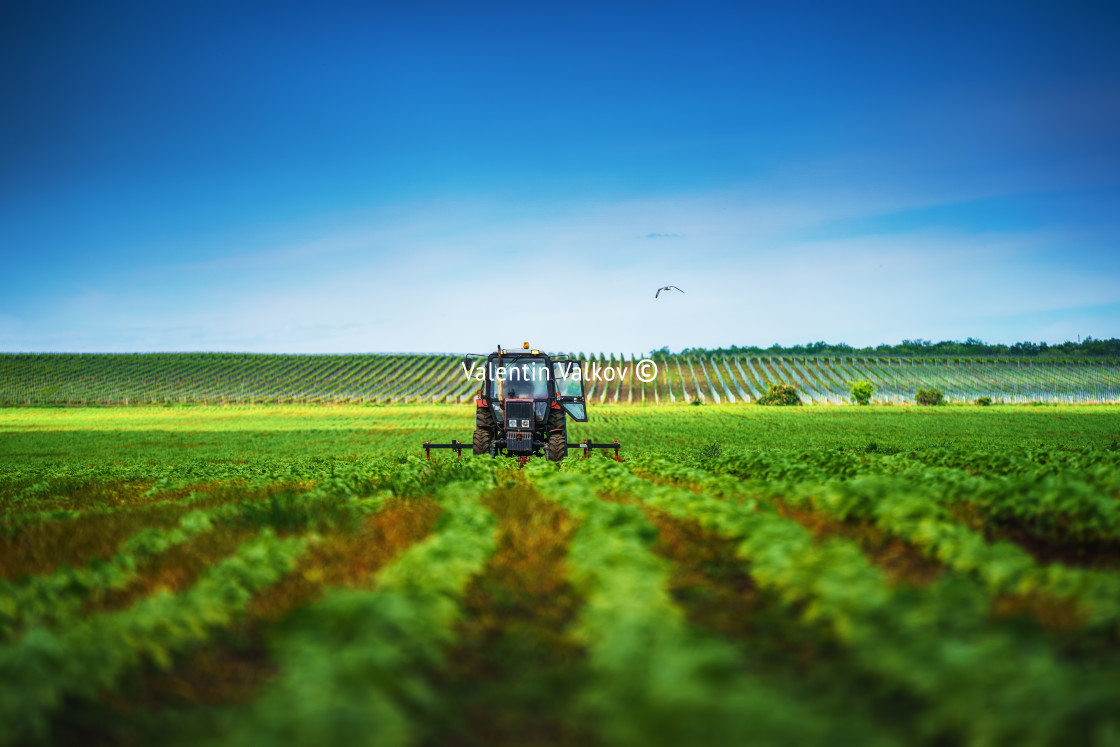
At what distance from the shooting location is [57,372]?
99.3m

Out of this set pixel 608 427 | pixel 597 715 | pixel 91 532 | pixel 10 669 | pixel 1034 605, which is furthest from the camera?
pixel 608 427

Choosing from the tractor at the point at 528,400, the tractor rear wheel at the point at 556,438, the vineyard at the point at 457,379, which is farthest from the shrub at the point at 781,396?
the tractor rear wheel at the point at 556,438

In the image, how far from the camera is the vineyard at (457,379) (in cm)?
8156

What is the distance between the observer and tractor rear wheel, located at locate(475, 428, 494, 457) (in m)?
18.4

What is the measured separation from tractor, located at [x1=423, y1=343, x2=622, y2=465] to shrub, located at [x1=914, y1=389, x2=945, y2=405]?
229 ft

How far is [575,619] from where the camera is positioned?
5434 mm

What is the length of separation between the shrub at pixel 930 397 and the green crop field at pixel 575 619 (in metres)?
74.0

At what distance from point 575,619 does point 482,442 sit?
13253 millimetres

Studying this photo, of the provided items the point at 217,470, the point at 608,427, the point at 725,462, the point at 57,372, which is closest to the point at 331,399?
the point at 57,372

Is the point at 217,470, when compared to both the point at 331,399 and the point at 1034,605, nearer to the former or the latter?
the point at 1034,605

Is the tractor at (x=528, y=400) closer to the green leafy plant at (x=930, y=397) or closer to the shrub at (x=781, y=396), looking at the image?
the shrub at (x=781, y=396)

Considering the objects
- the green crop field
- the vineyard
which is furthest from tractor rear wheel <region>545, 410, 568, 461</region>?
the vineyard

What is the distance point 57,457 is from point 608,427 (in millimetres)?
29882

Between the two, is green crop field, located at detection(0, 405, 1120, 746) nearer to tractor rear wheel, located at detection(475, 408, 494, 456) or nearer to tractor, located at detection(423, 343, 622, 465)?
tractor, located at detection(423, 343, 622, 465)
